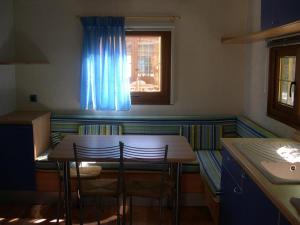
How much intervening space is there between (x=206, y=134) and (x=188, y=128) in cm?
21

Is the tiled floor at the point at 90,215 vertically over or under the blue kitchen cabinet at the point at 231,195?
under

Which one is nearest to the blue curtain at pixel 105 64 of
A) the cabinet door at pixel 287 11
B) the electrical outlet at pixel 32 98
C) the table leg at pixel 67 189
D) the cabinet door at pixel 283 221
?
the electrical outlet at pixel 32 98

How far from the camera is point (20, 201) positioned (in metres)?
3.88

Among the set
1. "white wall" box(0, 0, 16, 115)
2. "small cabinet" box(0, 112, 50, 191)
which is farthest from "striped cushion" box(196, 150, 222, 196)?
"white wall" box(0, 0, 16, 115)

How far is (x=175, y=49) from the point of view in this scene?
14.2 ft

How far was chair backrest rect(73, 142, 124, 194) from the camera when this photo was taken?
2.73 meters

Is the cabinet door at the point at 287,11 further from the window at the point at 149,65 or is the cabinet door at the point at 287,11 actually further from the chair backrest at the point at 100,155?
the window at the point at 149,65

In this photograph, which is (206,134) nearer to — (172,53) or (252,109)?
(252,109)

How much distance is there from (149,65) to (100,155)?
6.08 ft

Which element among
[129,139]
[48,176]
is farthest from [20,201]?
[129,139]

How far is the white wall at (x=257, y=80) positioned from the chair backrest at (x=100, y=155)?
1.46m

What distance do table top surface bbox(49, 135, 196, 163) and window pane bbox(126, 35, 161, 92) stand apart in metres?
1.20

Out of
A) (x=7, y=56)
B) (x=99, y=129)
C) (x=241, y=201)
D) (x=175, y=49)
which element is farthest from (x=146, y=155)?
(x=7, y=56)

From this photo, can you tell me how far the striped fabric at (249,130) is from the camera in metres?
3.39
